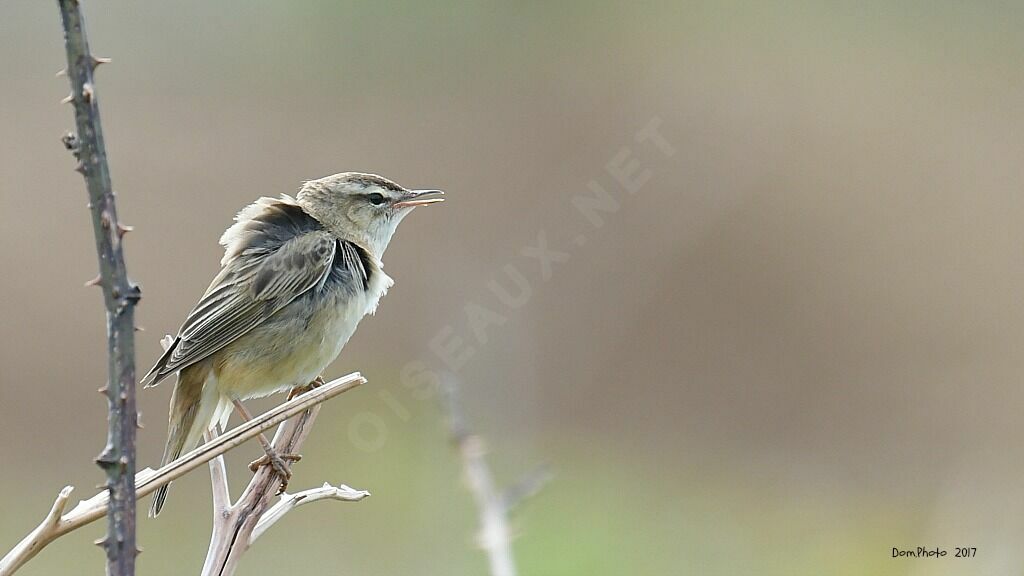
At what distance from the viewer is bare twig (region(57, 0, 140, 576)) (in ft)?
5.39

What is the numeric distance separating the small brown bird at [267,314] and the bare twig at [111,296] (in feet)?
7.63

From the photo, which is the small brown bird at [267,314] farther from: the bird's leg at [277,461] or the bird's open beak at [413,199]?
the bird's leg at [277,461]

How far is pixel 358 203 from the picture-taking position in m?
4.86

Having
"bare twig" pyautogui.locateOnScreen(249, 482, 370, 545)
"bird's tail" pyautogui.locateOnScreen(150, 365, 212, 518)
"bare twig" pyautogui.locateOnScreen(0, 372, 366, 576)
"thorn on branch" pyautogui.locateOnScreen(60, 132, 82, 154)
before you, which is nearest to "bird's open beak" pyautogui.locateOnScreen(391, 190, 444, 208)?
"bird's tail" pyautogui.locateOnScreen(150, 365, 212, 518)

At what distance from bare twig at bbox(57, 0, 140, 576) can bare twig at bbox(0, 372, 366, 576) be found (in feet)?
0.27

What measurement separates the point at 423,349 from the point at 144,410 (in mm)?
2590

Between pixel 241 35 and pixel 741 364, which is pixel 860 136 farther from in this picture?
pixel 241 35

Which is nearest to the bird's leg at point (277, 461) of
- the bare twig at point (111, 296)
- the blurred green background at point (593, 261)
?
the bare twig at point (111, 296)

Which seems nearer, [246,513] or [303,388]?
[246,513]

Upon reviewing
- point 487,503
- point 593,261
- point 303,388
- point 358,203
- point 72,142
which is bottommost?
point 487,503

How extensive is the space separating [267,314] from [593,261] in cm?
731

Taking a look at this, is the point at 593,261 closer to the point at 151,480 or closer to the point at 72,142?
the point at 151,480

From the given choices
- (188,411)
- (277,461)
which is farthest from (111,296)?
(188,411)

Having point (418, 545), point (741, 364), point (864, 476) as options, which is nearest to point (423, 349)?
point (418, 545)
